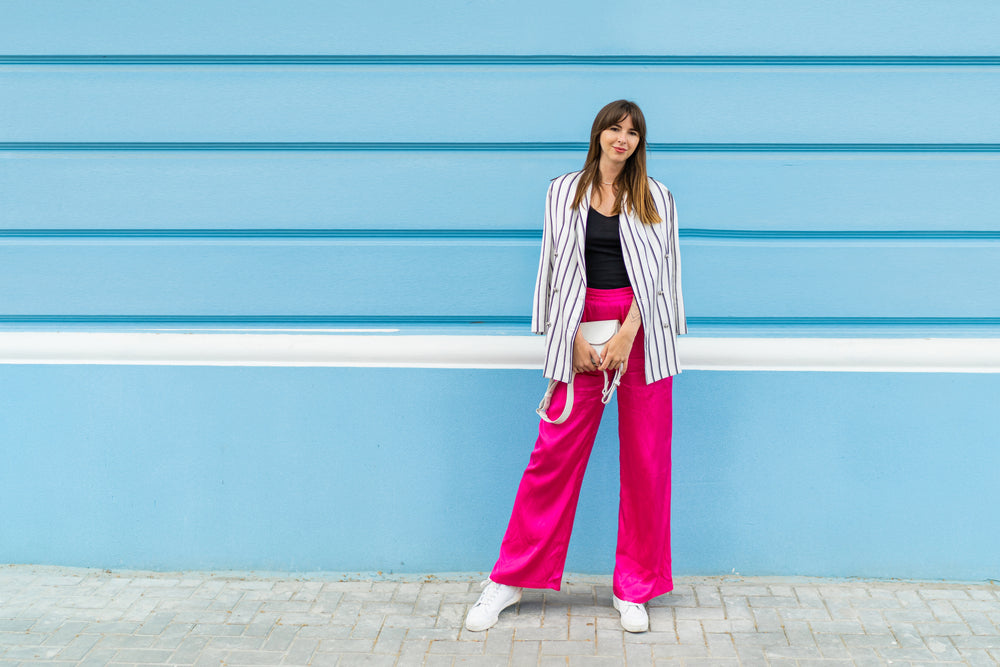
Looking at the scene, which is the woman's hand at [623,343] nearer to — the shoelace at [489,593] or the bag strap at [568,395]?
the bag strap at [568,395]

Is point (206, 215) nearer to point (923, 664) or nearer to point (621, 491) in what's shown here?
point (621, 491)

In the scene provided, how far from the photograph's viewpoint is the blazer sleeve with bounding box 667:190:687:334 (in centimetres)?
313

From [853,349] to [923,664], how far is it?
1.24 m

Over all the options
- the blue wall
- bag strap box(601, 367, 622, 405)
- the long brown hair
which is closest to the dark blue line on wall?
the blue wall

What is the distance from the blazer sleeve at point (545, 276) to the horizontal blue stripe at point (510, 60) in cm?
69

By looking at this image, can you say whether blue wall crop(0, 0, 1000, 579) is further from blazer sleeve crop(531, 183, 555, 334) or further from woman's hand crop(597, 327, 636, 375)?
woman's hand crop(597, 327, 636, 375)

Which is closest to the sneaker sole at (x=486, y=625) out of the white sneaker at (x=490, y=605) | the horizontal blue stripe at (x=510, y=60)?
the white sneaker at (x=490, y=605)

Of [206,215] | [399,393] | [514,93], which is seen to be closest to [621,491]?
[399,393]

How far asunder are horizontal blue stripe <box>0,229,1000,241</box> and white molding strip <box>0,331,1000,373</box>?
1.38ft

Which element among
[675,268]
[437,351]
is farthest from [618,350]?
[437,351]

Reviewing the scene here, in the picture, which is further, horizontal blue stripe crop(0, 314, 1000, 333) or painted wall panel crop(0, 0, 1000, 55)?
horizontal blue stripe crop(0, 314, 1000, 333)

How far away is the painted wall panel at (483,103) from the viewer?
11.3 ft

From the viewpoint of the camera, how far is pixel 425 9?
3.45 meters

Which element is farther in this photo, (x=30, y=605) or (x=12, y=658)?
(x=30, y=605)
